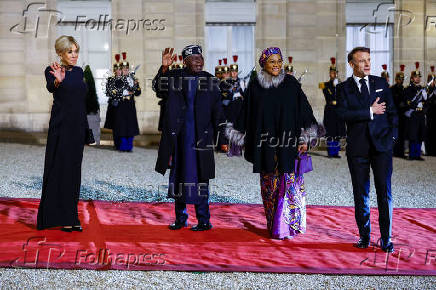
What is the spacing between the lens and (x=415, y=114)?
15984 mm

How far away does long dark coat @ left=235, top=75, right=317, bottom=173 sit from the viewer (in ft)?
23.0

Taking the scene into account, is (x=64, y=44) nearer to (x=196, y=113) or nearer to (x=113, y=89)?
(x=196, y=113)

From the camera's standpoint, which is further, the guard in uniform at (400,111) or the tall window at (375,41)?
the tall window at (375,41)

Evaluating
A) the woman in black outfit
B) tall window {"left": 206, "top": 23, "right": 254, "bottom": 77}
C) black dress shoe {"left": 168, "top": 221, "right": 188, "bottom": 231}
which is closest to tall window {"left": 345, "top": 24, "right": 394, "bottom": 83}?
tall window {"left": 206, "top": 23, "right": 254, "bottom": 77}

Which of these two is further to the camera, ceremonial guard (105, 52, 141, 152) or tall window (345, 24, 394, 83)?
tall window (345, 24, 394, 83)

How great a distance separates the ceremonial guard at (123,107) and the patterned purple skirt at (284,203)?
934 cm

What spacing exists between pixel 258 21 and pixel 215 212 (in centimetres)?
1192

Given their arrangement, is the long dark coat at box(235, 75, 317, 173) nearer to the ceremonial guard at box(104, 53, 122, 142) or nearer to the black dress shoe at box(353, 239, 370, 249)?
the black dress shoe at box(353, 239, 370, 249)

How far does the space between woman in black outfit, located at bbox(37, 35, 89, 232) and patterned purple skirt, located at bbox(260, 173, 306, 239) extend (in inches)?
71.6

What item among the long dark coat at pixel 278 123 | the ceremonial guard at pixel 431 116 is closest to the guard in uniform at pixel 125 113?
the ceremonial guard at pixel 431 116

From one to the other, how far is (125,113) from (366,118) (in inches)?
413

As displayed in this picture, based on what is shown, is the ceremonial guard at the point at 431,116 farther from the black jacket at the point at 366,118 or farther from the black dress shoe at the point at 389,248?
the black dress shoe at the point at 389,248

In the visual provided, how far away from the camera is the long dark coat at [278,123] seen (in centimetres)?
702

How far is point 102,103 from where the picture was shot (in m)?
20.0
